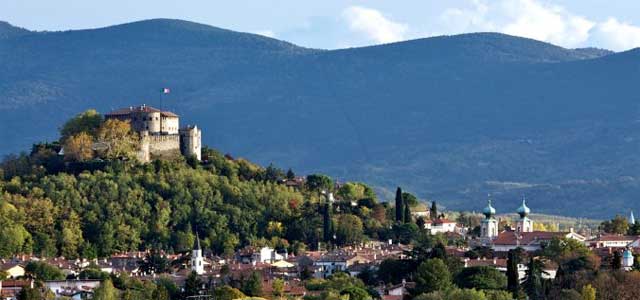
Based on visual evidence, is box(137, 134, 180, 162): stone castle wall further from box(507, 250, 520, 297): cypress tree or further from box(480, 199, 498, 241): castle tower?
box(507, 250, 520, 297): cypress tree

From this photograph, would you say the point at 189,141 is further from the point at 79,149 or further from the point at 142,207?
the point at 142,207

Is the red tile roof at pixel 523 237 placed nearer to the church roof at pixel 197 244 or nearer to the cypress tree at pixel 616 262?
the church roof at pixel 197 244

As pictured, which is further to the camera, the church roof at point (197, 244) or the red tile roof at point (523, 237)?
the red tile roof at point (523, 237)

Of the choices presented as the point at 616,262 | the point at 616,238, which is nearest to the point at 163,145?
the point at 616,238

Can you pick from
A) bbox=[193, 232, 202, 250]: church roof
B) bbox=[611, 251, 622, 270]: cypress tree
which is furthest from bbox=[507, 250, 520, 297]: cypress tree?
bbox=[193, 232, 202, 250]: church roof

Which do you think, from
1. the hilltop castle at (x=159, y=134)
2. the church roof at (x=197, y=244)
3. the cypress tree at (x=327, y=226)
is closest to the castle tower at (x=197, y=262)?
the church roof at (x=197, y=244)

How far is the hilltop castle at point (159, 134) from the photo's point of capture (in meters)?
110

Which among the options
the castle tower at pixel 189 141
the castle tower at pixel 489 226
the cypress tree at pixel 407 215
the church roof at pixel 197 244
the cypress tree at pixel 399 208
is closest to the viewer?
the church roof at pixel 197 244

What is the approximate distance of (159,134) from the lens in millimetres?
110750

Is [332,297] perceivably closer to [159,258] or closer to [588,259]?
[588,259]

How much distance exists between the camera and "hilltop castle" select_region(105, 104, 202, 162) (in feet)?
359

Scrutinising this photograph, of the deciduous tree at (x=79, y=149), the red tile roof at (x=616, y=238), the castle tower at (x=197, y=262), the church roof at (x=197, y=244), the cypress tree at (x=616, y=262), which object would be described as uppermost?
the deciduous tree at (x=79, y=149)

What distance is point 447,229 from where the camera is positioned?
372 feet

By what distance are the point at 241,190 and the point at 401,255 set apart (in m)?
19.9
